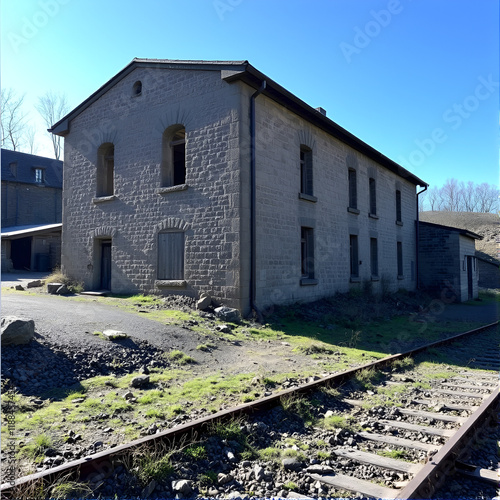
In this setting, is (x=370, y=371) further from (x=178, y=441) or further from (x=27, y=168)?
(x=27, y=168)

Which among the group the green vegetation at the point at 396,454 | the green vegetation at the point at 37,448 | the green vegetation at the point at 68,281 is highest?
the green vegetation at the point at 68,281

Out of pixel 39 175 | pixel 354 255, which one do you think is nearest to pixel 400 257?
pixel 354 255

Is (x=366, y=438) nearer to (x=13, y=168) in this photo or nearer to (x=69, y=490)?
(x=69, y=490)

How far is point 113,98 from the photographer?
14.5m

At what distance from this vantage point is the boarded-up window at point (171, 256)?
12109 millimetres

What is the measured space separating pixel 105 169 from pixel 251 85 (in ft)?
21.8

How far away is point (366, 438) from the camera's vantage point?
4.32 meters

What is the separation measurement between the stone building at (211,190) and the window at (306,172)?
4cm

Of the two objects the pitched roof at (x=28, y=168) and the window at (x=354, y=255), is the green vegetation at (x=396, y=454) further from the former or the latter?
the pitched roof at (x=28, y=168)

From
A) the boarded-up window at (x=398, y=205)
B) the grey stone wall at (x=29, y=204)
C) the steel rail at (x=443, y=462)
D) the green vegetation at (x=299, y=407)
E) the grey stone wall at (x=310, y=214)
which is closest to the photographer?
the steel rail at (x=443, y=462)

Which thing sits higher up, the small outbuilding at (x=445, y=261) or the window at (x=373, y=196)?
the window at (x=373, y=196)

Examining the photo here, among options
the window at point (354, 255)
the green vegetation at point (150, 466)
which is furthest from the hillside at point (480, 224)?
the green vegetation at point (150, 466)

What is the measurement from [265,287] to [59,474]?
864 cm

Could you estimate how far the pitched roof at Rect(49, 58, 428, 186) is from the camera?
11.0m
